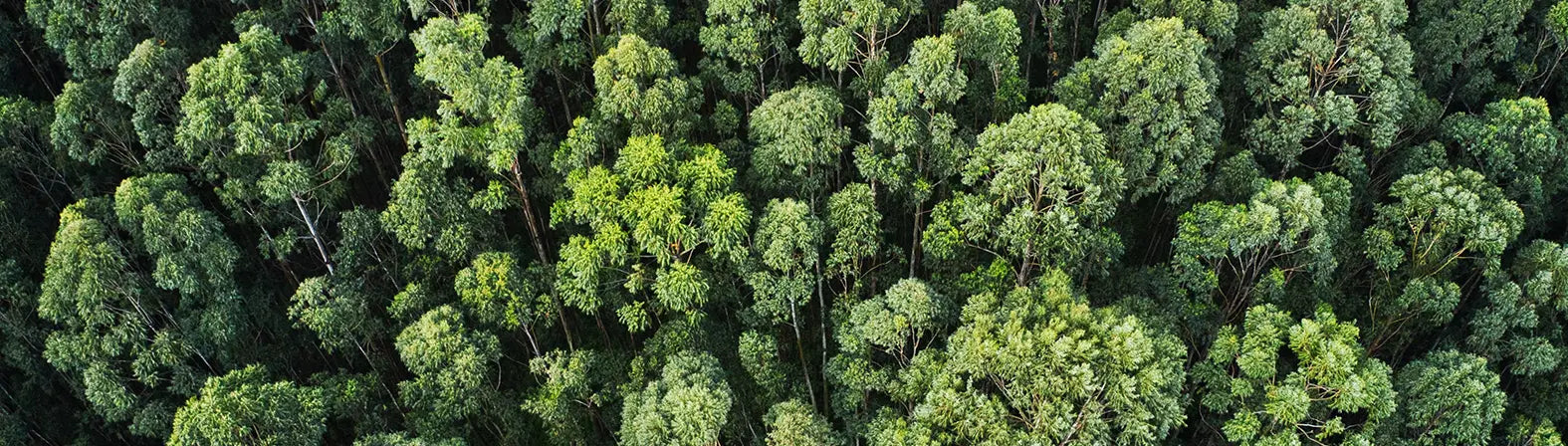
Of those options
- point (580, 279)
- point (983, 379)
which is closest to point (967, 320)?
point (983, 379)

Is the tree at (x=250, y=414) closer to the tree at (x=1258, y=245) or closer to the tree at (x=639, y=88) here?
the tree at (x=639, y=88)

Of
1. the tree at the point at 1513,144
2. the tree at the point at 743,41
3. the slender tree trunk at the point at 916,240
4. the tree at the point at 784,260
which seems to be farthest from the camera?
the tree at the point at 1513,144

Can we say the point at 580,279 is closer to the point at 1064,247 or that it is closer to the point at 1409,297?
the point at 1064,247

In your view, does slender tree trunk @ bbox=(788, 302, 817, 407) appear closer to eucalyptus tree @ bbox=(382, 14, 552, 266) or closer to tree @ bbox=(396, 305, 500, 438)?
tree @ bbox=(396, 305, 500, 438)

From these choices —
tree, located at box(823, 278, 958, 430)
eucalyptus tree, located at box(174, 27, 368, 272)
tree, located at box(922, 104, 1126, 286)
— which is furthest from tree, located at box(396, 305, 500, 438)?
tree, located at box(922, 104, 1126, 286)

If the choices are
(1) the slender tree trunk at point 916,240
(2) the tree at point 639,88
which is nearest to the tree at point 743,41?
(2) the tree at point 639,88
